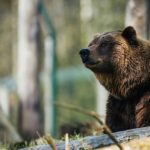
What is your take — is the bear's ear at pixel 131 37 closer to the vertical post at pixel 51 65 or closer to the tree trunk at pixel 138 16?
the tree trunk at pixel 138 16

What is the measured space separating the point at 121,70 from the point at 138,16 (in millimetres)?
2776

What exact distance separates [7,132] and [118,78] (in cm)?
461

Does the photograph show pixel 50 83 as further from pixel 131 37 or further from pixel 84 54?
pixel 84 54

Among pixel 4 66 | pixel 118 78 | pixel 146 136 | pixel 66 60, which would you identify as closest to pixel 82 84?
pixel 66 60

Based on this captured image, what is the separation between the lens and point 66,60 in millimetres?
41000

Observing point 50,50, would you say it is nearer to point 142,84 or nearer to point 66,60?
point 142,84

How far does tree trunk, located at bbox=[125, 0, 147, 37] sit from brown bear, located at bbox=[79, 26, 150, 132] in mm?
2445

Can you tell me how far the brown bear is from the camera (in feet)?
29.8

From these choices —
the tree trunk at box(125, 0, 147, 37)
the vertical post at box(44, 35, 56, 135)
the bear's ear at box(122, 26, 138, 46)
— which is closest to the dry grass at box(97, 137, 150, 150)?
the bear's ear at box(122, 26, 138, 46)

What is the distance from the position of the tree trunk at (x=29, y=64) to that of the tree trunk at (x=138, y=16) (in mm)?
4564

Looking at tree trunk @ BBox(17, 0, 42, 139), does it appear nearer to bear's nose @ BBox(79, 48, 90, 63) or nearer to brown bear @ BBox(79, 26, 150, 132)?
Answer: brown bear @ BBox(79, 26, 150, 132)

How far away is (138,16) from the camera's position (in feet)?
39.1

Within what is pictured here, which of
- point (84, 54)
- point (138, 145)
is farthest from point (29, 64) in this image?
point (138, 145)

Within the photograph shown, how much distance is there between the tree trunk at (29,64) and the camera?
634 inches
